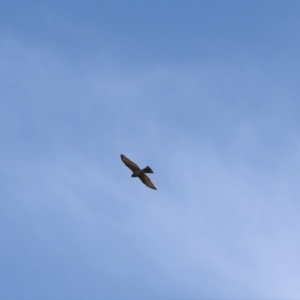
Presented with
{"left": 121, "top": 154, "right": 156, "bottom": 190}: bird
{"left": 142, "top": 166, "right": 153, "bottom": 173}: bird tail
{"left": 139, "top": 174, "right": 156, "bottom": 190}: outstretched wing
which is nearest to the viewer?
{"left": 142, "top": 166, "right": 153, "bottom": 173}: bird tail

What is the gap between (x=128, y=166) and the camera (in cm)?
6125

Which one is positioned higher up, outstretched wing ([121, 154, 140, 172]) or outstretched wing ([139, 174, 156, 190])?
outstretched wing ([121, 154, 140, 172])

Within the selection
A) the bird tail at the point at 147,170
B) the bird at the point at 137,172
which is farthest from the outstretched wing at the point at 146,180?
the bird tail at the point at 147,170

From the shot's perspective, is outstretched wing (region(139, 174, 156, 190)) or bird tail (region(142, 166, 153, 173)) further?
outstretched wing (region(139, 174, 156, 190))

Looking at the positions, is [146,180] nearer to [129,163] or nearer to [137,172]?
[137,172]

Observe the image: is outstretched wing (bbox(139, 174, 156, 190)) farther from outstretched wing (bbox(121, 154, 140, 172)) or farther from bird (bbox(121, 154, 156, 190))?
outstretched wing (bbox(121, 154, 140, 172))

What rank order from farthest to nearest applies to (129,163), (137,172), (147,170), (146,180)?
(146,180)
(129,163)
(137,172)
(147,170)

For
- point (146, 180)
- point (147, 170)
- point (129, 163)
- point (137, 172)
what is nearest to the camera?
point (147, 170)

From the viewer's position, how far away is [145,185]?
61031mm

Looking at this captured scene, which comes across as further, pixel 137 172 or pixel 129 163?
pixel 129 163

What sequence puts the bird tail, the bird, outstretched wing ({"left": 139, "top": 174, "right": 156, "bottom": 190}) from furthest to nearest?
outstretched wing ({"left": 139, "top": 174, "right": 156, "bottom": 190}) < the bird < the bird tail

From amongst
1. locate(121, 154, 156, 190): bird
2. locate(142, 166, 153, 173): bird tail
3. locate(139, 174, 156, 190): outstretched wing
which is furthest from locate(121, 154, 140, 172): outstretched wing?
locate(139, 174, 156, 190): outstretched wing

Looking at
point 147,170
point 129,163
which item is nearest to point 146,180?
point 147,170

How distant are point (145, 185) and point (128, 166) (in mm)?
2137
